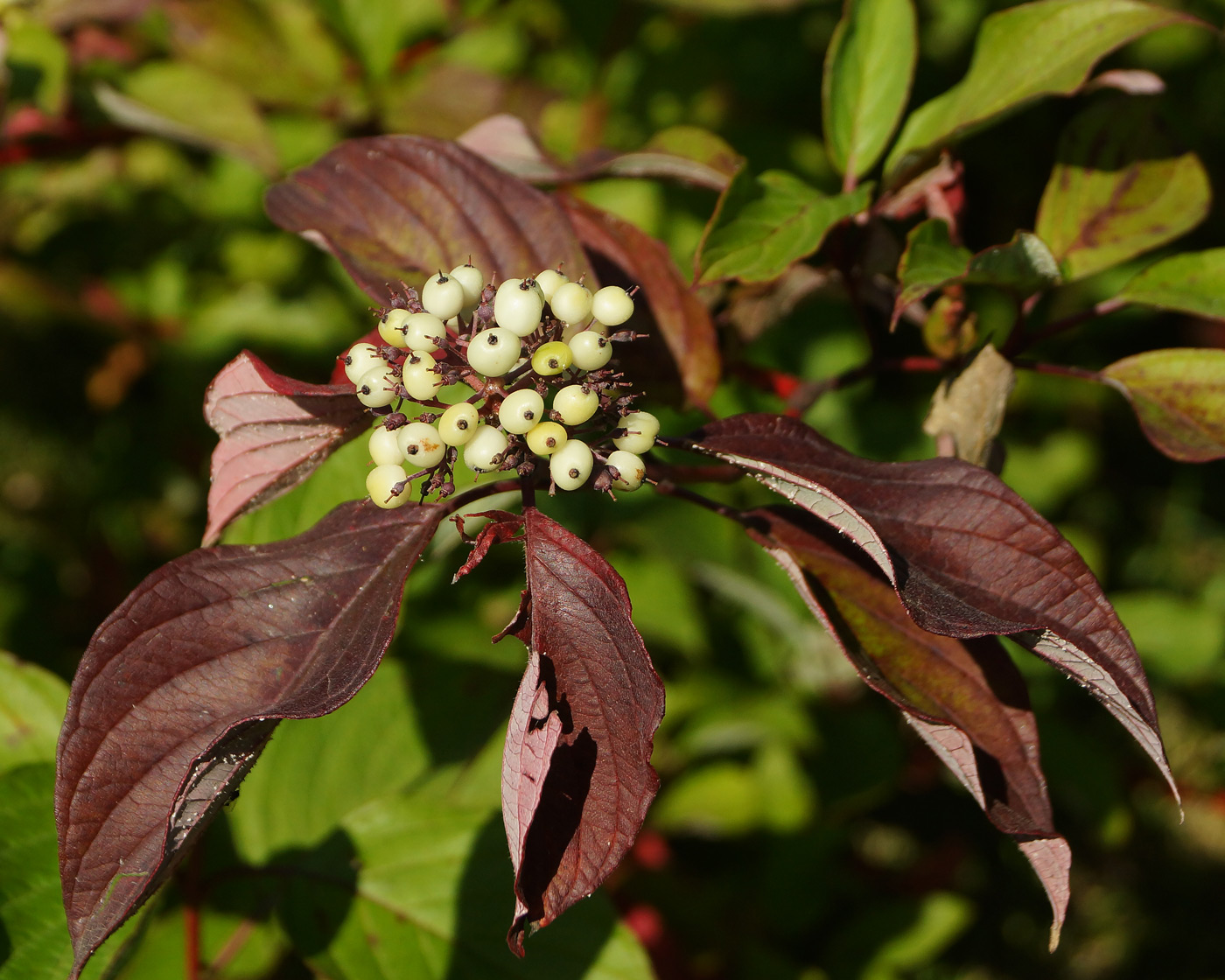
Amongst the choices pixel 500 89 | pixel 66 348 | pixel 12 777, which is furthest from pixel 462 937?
pixel 66 348

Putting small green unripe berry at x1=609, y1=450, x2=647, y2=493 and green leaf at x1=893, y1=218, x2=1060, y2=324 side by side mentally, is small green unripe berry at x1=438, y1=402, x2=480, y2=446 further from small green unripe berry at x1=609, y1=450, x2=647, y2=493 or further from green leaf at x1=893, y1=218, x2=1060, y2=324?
green leaf at x1=893, y1=218, x2=1060, y2=324

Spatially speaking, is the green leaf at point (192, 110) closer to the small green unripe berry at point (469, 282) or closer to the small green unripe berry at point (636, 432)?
the small green unripe berry at point (469, 282)

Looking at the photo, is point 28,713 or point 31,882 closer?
point 31,882

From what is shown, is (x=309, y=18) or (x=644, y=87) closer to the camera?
(x=309, y=18)

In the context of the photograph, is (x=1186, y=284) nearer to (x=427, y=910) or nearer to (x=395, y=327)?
(x=395, y=327)

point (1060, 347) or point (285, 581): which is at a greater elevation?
point (285, 581)

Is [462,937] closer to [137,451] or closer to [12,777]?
[12,777]

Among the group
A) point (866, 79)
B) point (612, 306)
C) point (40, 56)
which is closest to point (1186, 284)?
point (866, 79)
